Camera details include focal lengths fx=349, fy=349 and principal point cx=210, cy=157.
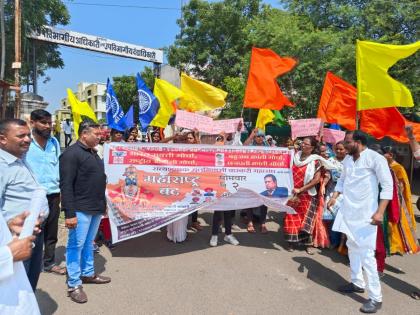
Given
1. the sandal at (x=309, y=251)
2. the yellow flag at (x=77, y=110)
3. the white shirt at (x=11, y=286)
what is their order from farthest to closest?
the yellow flag at (x=77, y=110) → the sandal at (x=309, y=251) → the white shirt at (x=11, y=286)

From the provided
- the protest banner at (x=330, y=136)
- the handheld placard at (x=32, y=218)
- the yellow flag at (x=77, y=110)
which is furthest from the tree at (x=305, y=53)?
the handheld placard at (x=32, y=218)

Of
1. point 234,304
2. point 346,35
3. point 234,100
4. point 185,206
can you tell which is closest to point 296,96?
point 346,35

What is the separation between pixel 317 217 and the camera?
5.21 m

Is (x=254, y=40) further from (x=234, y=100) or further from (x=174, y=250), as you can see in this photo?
(x=174, y=250)

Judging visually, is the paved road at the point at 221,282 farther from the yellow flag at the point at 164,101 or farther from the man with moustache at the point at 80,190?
the yellow flag at the point at 164,101

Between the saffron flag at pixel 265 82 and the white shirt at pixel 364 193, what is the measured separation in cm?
263

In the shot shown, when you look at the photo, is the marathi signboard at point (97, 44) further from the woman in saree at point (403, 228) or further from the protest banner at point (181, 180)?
the woman in saree at point (403, 228)

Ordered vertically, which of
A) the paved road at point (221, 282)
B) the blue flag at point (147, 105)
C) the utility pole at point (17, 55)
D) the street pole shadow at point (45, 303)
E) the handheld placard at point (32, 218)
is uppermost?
the utility pole at point (17, 55)

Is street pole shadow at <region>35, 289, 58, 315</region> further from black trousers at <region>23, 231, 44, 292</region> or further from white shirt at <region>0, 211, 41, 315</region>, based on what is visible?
white shirt at <region>0, 211, 41, 315</region>

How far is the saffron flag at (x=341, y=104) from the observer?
6434 mm

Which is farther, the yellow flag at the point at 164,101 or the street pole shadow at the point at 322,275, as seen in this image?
the yellow flag at the point at 164,101

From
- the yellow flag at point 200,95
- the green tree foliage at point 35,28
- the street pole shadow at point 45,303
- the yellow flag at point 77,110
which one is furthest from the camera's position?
the green tree foliage at point 35,28

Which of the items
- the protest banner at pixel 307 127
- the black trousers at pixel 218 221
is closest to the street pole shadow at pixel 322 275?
the black trousers at pixel 218 221

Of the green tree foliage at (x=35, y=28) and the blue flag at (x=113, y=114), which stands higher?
the green tree foliage at (x=35, y=28)
